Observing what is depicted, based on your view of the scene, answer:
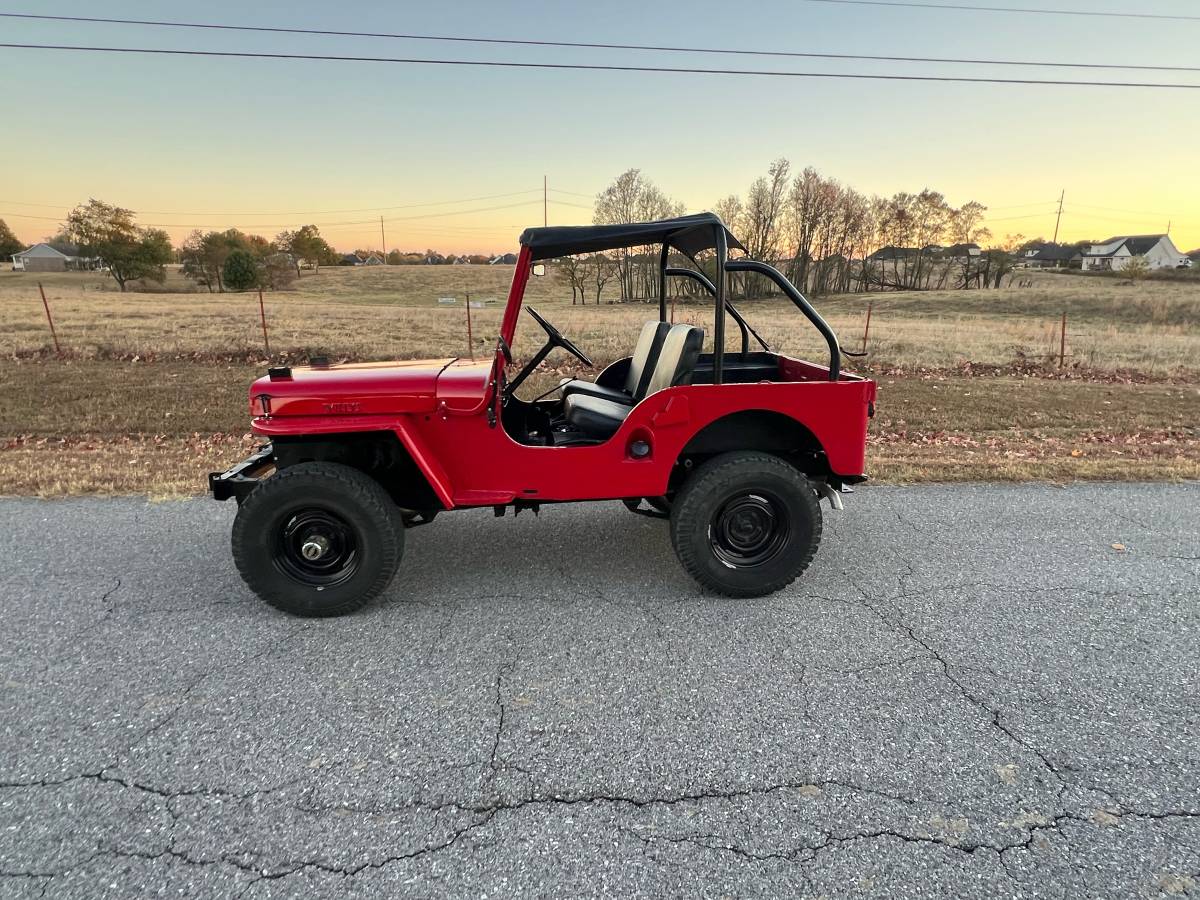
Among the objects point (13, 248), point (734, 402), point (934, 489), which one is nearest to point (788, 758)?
point (734, 402)

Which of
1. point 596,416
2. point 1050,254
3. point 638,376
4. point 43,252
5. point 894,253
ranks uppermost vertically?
point 43,252

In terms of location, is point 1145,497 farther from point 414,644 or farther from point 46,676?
point 46,676

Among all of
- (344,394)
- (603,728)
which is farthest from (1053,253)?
(603,728)

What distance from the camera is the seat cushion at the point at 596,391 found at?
4066 mm

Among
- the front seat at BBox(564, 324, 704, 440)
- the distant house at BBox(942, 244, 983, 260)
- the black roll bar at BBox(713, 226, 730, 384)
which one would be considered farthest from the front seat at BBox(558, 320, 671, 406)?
the distant house at BBox(942, 244, 983, 260)

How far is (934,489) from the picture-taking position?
512cm

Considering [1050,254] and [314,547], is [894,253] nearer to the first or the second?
[1050,254]

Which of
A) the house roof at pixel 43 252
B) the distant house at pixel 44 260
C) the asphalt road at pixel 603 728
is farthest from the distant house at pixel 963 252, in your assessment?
the house roof at pixel 43 252

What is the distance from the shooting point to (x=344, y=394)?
308 centimetres

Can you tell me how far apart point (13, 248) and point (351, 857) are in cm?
11062

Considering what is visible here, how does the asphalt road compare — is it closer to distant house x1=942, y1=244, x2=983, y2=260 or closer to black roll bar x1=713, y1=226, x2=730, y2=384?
black roll bar x1=713, y1=226, x2=730, y2=384

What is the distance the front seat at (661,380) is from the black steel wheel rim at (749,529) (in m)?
0.71

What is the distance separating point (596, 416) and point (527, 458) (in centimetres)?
51

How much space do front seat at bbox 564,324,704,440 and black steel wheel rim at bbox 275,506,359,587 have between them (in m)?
1.35
